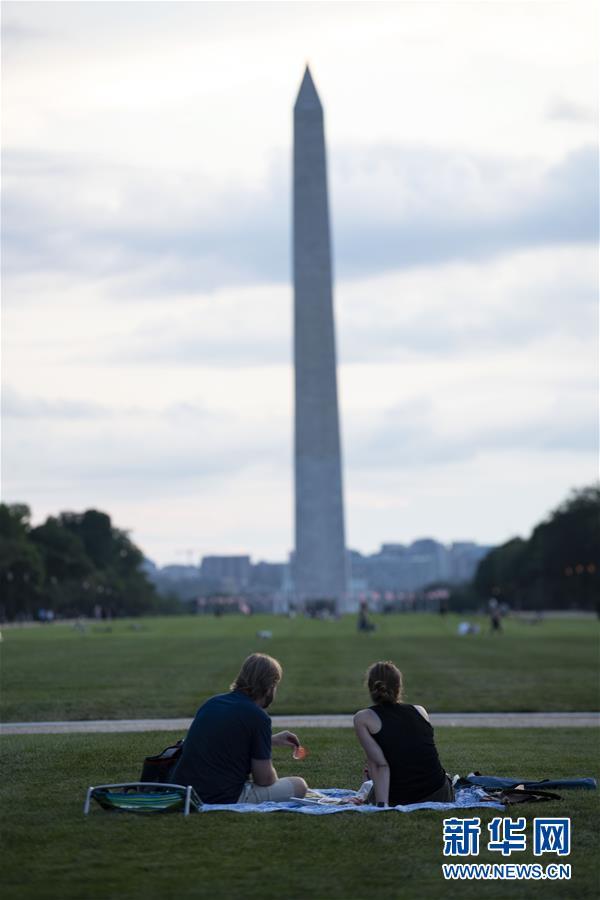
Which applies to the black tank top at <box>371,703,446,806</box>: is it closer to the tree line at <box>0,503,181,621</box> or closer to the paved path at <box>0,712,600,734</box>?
the paved path at <box>0,712,600,734</box>

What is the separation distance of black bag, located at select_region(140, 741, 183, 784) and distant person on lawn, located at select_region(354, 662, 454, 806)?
1.39 metres

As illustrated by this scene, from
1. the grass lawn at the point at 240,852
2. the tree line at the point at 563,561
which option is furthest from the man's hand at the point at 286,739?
the tree line at the point at 563,561

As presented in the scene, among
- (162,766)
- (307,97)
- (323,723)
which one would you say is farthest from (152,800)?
(307,97)

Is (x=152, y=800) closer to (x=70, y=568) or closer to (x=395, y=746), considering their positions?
(x=395, y=746)

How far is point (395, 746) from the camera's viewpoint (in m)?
11.8

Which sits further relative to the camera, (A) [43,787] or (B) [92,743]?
(B) [92,743]

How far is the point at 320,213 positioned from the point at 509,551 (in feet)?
312

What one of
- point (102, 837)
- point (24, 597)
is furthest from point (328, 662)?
point (24, 597)

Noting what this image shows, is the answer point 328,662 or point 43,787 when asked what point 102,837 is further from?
point 328,662

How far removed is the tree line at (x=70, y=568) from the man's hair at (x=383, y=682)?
394ft

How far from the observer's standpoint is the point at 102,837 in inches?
428

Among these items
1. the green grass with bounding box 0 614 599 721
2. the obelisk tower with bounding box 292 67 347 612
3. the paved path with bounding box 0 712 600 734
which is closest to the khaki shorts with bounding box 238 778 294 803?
the paved path with bounding box 0 712 600 734

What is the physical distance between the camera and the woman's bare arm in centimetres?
1168

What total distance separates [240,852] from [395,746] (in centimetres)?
183
